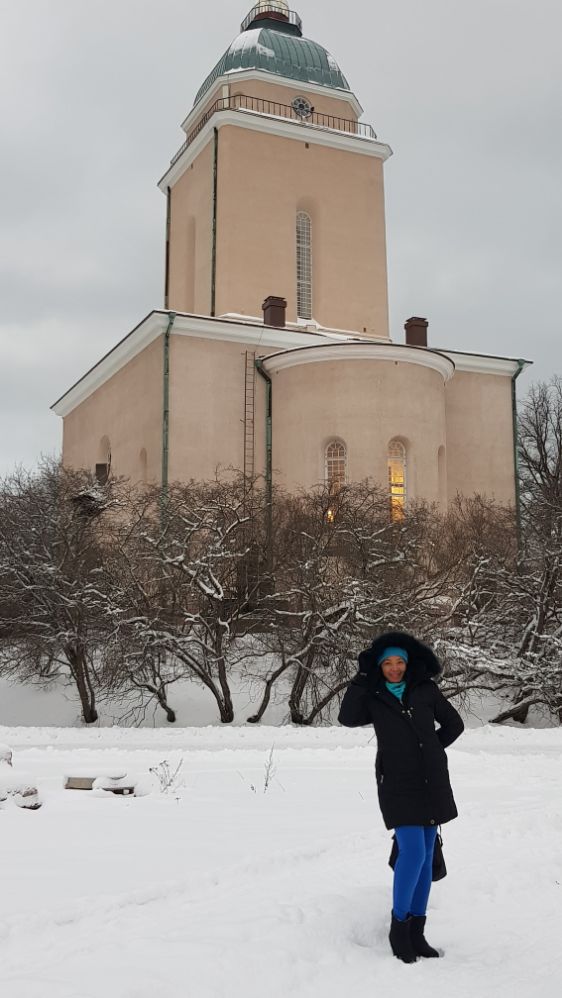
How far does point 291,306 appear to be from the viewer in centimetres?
3909

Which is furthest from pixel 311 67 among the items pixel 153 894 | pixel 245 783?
pixel 153 894

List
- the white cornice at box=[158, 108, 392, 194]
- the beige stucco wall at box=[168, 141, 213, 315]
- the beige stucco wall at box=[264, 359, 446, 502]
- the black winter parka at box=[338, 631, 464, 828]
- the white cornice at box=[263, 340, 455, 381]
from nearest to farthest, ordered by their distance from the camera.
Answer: the black winter parka at box=[338, 631, 464, 828]
the beige stucco wall at box=[264, 359, 446, 502]
the white cornice at box=[263, 340, 455, 381]
the white cornice at box=[158, 108, 392, 194]
the beige stucco wall at box=[168, 141, 213, 315]

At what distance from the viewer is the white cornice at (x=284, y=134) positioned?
39.7 m

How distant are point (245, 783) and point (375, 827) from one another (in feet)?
8.90

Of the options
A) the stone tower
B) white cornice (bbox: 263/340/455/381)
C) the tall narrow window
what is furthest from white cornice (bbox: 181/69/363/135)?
the tall narrow window

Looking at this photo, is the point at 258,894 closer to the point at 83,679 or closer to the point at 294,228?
the point at 83,679

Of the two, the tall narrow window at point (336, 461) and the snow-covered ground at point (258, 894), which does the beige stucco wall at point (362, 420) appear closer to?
the tall narrow window at point (336, 461)

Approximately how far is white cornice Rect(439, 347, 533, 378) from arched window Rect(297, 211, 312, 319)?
17.9ft

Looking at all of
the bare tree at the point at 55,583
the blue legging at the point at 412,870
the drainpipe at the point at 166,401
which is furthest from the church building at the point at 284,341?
the blue legging at the point at 412,870

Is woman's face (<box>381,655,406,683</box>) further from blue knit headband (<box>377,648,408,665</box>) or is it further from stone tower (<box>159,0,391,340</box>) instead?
stone tower (<box>159,0,391,340</box>)

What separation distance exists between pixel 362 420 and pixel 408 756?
90.6 feet

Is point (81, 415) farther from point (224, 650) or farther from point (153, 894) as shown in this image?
point (153, 894)

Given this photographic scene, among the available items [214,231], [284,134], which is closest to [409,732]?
[214,231]

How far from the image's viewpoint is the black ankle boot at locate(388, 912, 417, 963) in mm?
5816
